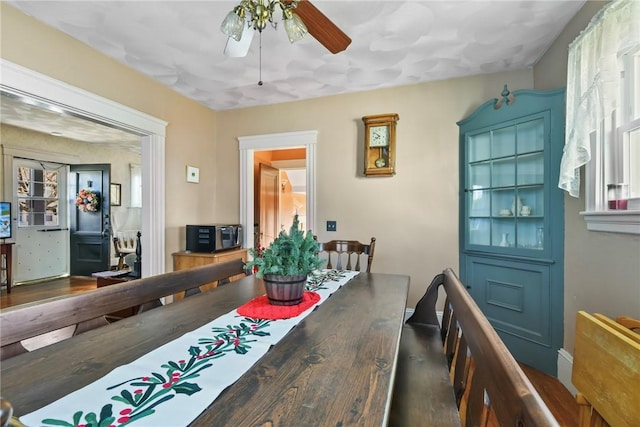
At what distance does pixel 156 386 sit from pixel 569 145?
92.3 inches

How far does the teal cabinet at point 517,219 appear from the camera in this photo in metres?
2.14

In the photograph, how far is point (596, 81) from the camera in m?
1.54

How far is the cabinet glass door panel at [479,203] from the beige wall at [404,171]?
0.15m

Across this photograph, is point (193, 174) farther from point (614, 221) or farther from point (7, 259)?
point (614, 221)

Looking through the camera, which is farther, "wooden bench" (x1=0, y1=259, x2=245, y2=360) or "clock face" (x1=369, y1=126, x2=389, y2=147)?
"clock face" (x1=369, y1=126, x2=389, y2=147)

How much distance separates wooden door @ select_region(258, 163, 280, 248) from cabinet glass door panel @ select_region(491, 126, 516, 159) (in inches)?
116

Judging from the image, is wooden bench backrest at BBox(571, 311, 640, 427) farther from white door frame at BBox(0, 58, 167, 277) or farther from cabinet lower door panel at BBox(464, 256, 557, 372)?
white door frame at BBox(0, 58, 167, 277)

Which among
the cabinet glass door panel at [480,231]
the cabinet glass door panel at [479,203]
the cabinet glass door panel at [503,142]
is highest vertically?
the cabinet glass door panel at [503,142]

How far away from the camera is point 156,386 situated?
727 mm

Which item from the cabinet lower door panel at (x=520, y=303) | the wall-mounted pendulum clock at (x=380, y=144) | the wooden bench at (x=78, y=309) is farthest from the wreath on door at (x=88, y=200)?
the cabinet lower door panel at (x=520, y=303)

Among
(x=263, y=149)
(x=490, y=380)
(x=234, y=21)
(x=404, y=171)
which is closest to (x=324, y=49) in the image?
(x=234, y=21)

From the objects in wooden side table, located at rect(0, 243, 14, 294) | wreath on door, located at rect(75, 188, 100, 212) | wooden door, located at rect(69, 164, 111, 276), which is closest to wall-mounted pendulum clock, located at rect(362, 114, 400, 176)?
wooden door, located at rect(69, 164, 111, 276)

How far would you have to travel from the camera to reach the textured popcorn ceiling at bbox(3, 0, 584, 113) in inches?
74.9

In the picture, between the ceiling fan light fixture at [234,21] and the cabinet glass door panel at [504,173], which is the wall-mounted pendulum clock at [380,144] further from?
the ceiling fan light fixture at [234,21]
